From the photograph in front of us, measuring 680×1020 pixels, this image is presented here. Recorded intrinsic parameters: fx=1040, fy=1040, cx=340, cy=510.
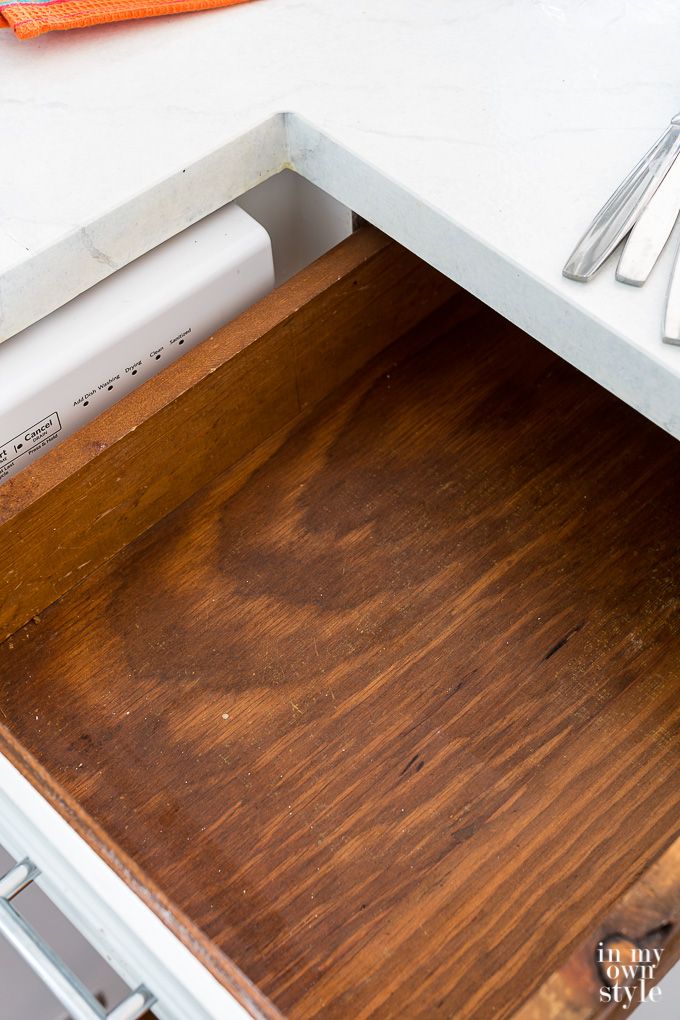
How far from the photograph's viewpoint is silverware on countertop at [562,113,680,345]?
495 millimetres

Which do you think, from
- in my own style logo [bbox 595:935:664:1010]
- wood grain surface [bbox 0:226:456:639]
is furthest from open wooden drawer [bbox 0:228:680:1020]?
in my own style logo [bbox 595:935:664:1010]

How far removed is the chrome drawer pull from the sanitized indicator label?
0.23m

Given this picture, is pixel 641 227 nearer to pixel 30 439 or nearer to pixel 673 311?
pixel 673 311

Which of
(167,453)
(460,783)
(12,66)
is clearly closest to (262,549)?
(167,453)

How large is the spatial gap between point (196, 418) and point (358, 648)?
0.16m

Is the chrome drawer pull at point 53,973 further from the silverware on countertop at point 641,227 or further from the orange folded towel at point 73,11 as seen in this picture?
the orange folded towel at point 73,11

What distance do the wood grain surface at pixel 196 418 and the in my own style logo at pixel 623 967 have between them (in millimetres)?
348

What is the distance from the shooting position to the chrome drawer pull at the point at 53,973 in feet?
1.38

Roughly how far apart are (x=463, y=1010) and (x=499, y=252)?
36 centimetres

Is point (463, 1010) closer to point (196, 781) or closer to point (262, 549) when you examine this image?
point (196, 781)

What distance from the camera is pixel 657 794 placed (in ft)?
1.76

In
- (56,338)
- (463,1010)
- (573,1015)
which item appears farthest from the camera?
(56,338)

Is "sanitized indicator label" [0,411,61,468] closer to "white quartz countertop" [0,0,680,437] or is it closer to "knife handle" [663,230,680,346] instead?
"white quartz countertop" [0,0,680,437]

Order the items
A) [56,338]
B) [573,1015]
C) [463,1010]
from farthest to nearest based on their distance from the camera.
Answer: [56,338], [463,1010], [573,1015]
